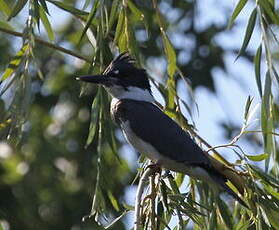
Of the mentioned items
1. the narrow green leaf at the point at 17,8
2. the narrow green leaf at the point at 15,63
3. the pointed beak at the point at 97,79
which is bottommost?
the pointed beak at the point at 97,79

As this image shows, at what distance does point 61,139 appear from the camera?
5.17 meters

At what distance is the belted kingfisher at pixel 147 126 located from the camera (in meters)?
2.96

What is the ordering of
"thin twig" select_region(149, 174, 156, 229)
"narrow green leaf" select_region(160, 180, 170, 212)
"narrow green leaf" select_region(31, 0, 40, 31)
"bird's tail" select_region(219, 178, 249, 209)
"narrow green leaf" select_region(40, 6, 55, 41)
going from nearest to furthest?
1. "thin twig" select_region(149, 174, 156, 229)
2. "narrow green leaf" select_region(160, 180, 170, 212)
3. "bird's tail" select_region(219, 178, 249, 209)
4. "narrow green leaf" select_region(31, 0, 40, 31)
5. "narrow green leaf" select_region(40, 6, 55, 41)

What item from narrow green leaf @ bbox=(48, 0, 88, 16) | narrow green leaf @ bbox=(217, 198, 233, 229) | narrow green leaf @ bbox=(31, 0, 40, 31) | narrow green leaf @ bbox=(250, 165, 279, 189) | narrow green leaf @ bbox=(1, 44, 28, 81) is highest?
narrow green leaf @ bbox=(31, 0, 40, 31)

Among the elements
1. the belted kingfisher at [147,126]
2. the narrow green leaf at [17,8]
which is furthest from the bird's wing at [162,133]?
the narrow green leaf at [17,8]

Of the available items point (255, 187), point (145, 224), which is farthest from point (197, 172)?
point (145, 224)

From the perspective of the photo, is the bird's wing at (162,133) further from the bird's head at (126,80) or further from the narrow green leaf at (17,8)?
the narrow green leaf at (17,8)

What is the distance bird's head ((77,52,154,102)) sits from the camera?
3.30 m

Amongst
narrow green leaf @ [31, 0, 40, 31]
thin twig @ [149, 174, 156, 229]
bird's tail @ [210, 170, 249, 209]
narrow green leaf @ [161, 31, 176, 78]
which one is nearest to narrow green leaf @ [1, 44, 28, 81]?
narrow green leaf @ [31, 0, 40, 31]

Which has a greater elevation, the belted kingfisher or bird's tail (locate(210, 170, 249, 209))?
the belted kingfisher

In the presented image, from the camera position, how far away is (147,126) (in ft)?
10.4

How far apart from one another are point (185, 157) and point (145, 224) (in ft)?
1.63

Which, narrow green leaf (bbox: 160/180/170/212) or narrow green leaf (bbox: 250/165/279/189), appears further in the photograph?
narrow green leaf (bbox: 250/165/279/189)

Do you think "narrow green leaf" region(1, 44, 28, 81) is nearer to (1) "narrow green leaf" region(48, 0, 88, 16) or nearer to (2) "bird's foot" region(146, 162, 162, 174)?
(1) "narrow green leaf" region(48, 0, 88, 16)
